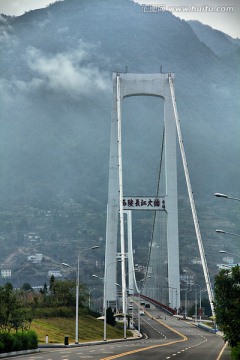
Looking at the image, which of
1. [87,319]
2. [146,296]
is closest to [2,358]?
[87,319]

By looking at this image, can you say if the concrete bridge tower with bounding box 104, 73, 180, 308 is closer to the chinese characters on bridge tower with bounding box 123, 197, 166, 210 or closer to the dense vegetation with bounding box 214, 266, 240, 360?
the chinese characters on bridge tower with bounding box 123, 197, 166, 210

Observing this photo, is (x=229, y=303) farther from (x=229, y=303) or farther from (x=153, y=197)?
(x=153, y=197)

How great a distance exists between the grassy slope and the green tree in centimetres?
2062

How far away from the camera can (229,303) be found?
35.8 meters

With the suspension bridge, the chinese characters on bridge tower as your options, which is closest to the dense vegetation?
the suspension bridge

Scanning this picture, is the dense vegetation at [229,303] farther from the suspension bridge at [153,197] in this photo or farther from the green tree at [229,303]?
the suspension bridge at [153,197]

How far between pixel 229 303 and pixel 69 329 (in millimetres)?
32941

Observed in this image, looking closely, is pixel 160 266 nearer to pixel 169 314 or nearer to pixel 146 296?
pixel 169 314

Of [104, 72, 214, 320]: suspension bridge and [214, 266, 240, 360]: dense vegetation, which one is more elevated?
[104, 72, 214, 320]: suspension bridge

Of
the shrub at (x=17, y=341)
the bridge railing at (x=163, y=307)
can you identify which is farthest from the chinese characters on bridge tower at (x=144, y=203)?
the shrub at (x=17, y=341)

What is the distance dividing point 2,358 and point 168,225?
5464 cm

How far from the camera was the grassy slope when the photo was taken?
5989 cm

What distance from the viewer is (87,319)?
8056cm

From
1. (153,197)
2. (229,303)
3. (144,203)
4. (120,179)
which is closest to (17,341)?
(229,303)
